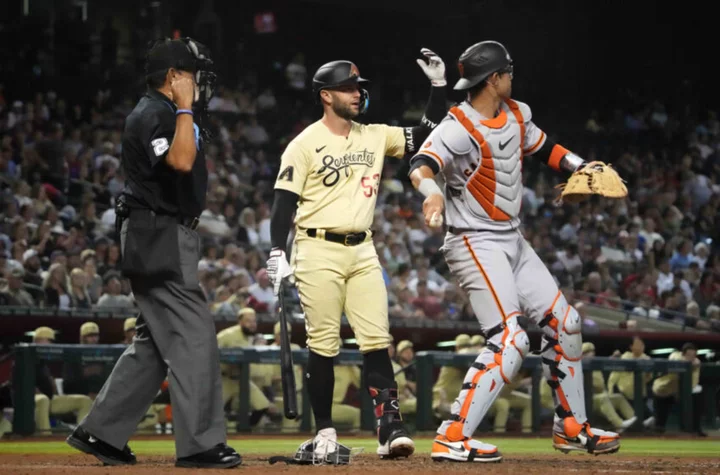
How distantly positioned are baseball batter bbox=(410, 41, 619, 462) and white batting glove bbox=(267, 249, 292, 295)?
82cm

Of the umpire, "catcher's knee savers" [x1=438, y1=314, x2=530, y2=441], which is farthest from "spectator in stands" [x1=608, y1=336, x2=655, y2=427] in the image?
the umpire

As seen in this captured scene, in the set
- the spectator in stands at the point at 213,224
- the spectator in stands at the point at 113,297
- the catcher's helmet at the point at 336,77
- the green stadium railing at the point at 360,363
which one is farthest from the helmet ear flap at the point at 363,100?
the spectator in stands at the point at 213,224

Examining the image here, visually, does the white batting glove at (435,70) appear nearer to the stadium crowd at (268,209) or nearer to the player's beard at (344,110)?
the player's beard at (344,110)

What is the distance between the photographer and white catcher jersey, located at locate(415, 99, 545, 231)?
21.1ft

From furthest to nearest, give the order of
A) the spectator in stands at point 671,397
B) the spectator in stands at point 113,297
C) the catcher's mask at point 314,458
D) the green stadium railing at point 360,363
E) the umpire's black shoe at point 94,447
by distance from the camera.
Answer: the spectator in stands at point 671,397, the spectator in stands at point 113,297, the green stadium railing at point 360,363, the catcher's mask at point 314,458, the umpire's black shoe at point 94,447

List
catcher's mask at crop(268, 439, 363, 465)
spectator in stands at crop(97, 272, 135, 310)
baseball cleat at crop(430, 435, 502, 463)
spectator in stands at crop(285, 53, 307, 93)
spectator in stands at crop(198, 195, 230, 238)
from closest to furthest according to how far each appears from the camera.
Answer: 1. baseball cleat at crop(430, 435, 502, 463)
2. catcher's mask at crop(268, 439, 363, 465)
3. spectator in stands at crop(97, 272, 135, 310)
4. spectator in stands at crop(198, 195, 230, 238)
5. spectator in stands at crop(285, 53, 307, 93)

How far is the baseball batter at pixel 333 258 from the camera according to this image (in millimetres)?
6391

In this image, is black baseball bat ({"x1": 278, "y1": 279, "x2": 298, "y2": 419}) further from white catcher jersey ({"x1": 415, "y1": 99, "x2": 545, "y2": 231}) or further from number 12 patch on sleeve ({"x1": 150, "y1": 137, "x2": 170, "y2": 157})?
number 12 patch on sleeve ({"x1": 150, "y1": 137, "x2": 170, "y2": 157})

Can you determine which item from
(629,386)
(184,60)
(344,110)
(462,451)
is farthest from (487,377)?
(629,386)

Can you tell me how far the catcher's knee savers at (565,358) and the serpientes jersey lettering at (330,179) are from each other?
44.5 inches

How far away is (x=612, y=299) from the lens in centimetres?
1677

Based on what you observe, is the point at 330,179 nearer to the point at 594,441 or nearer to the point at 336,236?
the point at 336,236

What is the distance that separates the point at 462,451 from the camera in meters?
6.10

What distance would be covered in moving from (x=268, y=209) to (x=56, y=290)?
503cm
